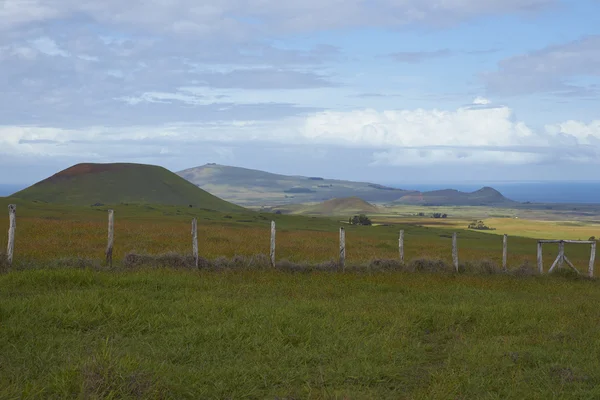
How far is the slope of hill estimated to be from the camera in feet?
484

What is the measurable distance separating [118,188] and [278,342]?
508 feet

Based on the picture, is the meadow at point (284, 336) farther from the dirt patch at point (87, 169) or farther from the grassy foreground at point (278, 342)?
the dirt patch at point (87, 169)

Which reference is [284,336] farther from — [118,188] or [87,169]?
[87,169]

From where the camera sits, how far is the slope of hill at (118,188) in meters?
148

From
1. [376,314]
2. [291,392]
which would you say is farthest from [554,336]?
[291,392]

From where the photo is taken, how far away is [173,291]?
1880 cm

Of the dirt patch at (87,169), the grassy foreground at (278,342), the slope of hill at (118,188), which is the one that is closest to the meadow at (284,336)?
the grassy foreground at (278,342)

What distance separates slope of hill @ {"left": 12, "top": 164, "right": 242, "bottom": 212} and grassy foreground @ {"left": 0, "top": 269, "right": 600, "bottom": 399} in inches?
4869

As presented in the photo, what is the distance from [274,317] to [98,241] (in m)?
25.3

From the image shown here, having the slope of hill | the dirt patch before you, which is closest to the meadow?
the slope of hill

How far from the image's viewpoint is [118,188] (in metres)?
161

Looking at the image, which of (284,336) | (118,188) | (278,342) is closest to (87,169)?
(118,188)

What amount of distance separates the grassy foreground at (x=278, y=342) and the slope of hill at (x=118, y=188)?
4869 inches

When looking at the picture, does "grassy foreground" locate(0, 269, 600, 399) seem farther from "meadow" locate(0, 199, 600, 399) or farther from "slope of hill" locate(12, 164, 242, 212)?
"slope of hill" locate(12, 164, 242, 212)
